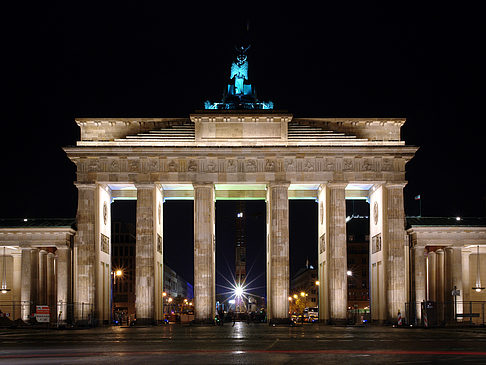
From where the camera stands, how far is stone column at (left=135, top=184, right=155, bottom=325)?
6656 centimetres

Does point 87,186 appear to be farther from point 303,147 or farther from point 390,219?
point 390,219

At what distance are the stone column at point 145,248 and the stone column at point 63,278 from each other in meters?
6.63

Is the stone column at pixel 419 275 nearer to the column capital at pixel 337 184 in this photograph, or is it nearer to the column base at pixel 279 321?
the column capital at pixel 337 184

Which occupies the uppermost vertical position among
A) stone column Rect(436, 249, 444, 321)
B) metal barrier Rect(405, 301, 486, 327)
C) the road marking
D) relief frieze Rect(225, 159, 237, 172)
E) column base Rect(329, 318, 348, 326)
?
relief frieze Rect(225, 159, 237, 172)

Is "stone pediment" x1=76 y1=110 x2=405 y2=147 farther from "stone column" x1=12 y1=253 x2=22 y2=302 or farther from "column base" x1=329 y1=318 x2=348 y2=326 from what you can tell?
"column base" x1=329 y1=318 x2=348 y2=326

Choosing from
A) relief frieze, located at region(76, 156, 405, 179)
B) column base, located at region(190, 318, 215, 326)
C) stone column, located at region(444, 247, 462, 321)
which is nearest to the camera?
column base, located at region(190, 318, 215, 326)

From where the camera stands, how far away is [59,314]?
204ft

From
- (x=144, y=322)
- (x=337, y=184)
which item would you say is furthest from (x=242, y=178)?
(x=144, y=322)

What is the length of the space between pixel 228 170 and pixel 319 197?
10473 millimetres

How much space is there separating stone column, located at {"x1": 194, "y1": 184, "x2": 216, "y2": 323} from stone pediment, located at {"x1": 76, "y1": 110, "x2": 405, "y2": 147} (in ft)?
16.2

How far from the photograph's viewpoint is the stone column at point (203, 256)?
6656 centimetres

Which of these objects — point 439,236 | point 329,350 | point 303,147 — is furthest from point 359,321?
point 329,350

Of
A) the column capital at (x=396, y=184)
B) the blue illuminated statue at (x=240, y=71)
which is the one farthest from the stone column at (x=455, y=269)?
the blue illuminated statue at (x=240, y=71)

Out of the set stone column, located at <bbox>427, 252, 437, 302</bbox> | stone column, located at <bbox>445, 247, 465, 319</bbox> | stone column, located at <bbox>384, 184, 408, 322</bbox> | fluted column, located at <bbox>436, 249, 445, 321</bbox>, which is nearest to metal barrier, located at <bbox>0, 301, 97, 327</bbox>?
stone column, located at <bbox>384, 184, 408, 322</bbox>
